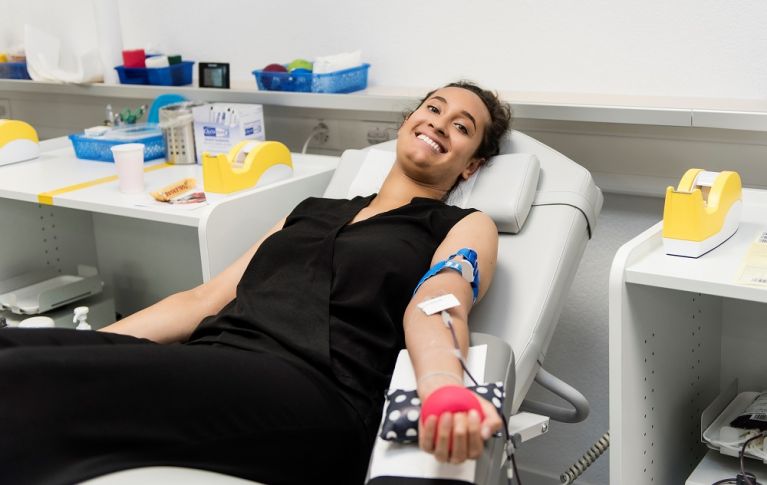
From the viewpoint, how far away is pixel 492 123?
200 cm

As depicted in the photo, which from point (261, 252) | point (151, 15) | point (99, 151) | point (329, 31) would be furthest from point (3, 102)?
point (261, 252)

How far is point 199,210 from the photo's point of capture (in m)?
2.02

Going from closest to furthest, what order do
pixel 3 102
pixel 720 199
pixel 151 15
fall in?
1. pixel 720 199
2. pixel 151 15
3. pixel 3 102

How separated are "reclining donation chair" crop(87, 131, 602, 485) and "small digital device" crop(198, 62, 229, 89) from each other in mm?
752

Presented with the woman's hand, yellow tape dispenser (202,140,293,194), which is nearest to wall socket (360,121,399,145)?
yellow tape dispenser (202,140,293,194)

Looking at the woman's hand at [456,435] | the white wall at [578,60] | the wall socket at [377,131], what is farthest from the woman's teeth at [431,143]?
the woman's hand at [456,435]

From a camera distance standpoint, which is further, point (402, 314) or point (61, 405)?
point (402, 314)

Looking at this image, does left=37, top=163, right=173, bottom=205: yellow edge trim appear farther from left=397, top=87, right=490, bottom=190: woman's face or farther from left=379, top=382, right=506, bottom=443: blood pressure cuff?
left=379, top=382, right=506, bottom=443: blood pressure cuff

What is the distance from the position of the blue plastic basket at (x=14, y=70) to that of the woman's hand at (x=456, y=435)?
2716 millimetres

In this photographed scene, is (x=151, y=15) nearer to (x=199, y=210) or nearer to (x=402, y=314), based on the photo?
(x=199, y=210)

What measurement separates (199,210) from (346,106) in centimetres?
62

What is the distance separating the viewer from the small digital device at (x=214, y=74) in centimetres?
269

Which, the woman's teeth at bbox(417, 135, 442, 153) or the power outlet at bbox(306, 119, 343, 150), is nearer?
the woman's teeth at bbox(417, 135, 442, 153)

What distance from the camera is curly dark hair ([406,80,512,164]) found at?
6.49 feet
